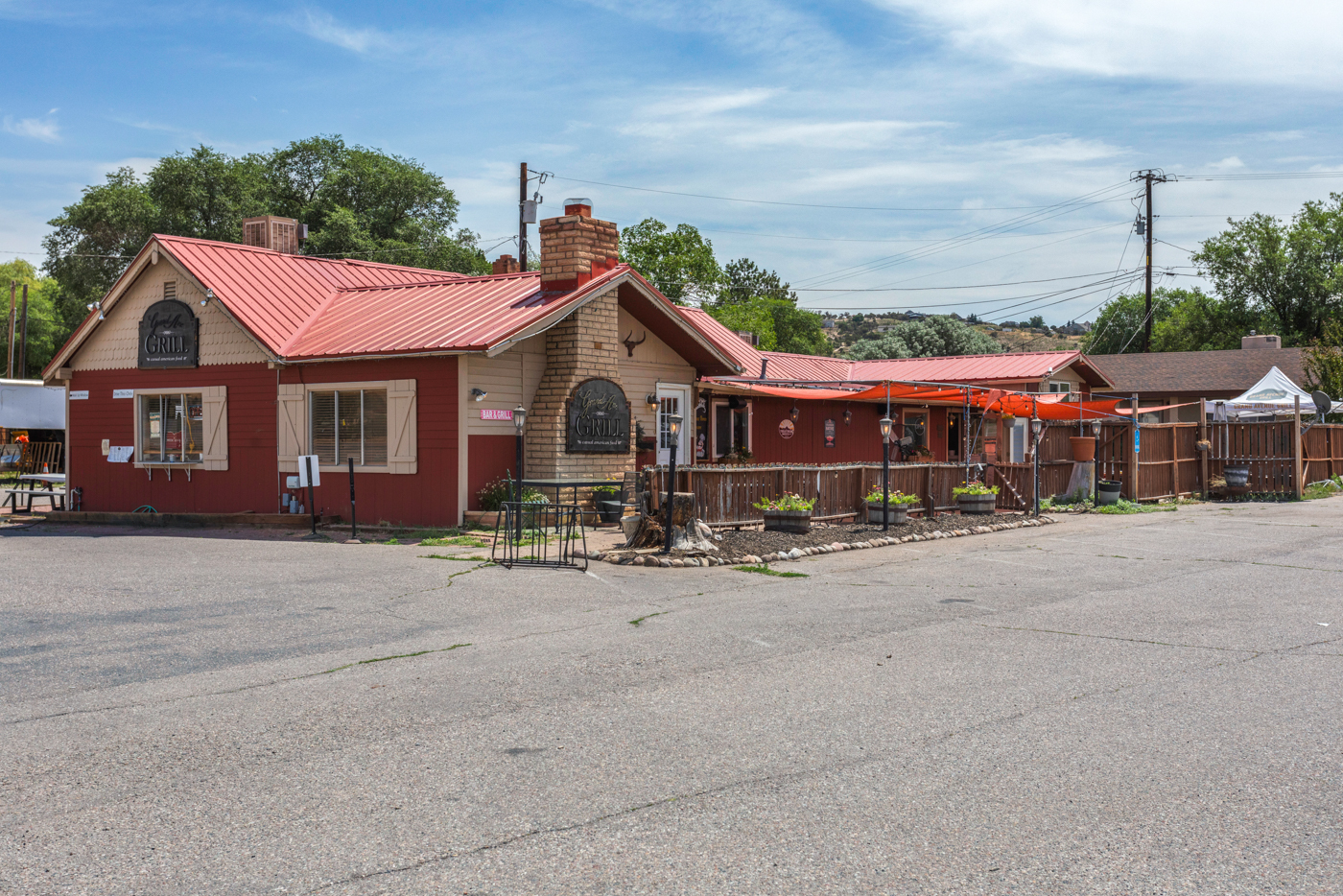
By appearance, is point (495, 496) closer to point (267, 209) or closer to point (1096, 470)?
point (1096, 470)

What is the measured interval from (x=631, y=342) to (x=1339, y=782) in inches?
585

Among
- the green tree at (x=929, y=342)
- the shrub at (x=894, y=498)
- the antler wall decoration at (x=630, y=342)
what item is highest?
the green tree at (x=929, y=342)

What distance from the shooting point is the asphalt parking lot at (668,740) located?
406 cm

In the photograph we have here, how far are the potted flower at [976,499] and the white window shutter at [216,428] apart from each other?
42.8ft

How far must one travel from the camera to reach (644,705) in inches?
253

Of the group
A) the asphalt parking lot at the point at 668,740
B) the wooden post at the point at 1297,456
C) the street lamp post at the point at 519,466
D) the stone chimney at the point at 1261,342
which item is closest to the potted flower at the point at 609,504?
the street lamp post at the point at 519,466

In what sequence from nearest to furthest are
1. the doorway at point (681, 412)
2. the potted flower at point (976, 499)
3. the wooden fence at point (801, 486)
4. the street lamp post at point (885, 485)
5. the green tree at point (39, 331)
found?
the wooden fence at point (801, 486)
the street lamp post at point (885, 485)
the potted flower at point (976, 499)
the doorway at point (681, 412)
the green tree at point (39, 331)

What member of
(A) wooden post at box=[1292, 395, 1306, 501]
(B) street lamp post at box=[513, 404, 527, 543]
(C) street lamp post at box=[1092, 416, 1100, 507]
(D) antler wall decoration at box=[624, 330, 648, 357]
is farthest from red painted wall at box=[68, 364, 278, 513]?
(A) wooden post at box=[1292, 395, 1306, 501]

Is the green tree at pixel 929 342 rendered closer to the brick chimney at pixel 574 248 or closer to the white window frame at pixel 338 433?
the brick chimney at pixel 574 248

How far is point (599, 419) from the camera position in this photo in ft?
58.6

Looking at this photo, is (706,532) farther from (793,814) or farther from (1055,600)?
(793,814)

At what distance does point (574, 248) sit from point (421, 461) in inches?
168

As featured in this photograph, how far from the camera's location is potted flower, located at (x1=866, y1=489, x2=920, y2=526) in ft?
56.7

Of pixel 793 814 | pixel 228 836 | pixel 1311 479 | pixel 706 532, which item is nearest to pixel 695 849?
pixel 793 814
